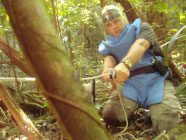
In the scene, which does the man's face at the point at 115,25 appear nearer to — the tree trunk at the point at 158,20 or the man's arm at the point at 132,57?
the man's arm at the point at 132,57

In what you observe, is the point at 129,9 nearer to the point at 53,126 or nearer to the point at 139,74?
the point at 139,74

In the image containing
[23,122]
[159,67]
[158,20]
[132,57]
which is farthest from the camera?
[158,20]

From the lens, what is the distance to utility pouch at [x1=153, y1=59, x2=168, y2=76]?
1.92 metres

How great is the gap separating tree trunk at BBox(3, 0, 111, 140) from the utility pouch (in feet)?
4.88

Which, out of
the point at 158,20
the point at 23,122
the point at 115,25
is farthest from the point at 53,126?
the point at 158,20

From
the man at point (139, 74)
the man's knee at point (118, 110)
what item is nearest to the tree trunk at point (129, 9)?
the man at point (139, 74)

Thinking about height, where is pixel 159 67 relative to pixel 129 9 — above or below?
below

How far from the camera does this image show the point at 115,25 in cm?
196

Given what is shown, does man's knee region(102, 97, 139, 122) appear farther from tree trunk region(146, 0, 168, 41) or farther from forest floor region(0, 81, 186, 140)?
tree trunk region(146, 0, 168, 41)

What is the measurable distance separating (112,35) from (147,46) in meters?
0.41

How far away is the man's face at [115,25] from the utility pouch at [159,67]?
1.60ft

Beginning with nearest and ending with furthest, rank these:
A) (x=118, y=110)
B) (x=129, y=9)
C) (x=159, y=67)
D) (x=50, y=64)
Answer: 1. (x=50, y=64)
2. (x=159, y=67)
3. (x=118, y=110)
4. (x=129, y=9)

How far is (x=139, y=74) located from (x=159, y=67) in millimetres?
211

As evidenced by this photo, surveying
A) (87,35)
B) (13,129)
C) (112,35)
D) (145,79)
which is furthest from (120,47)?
(87,35)
